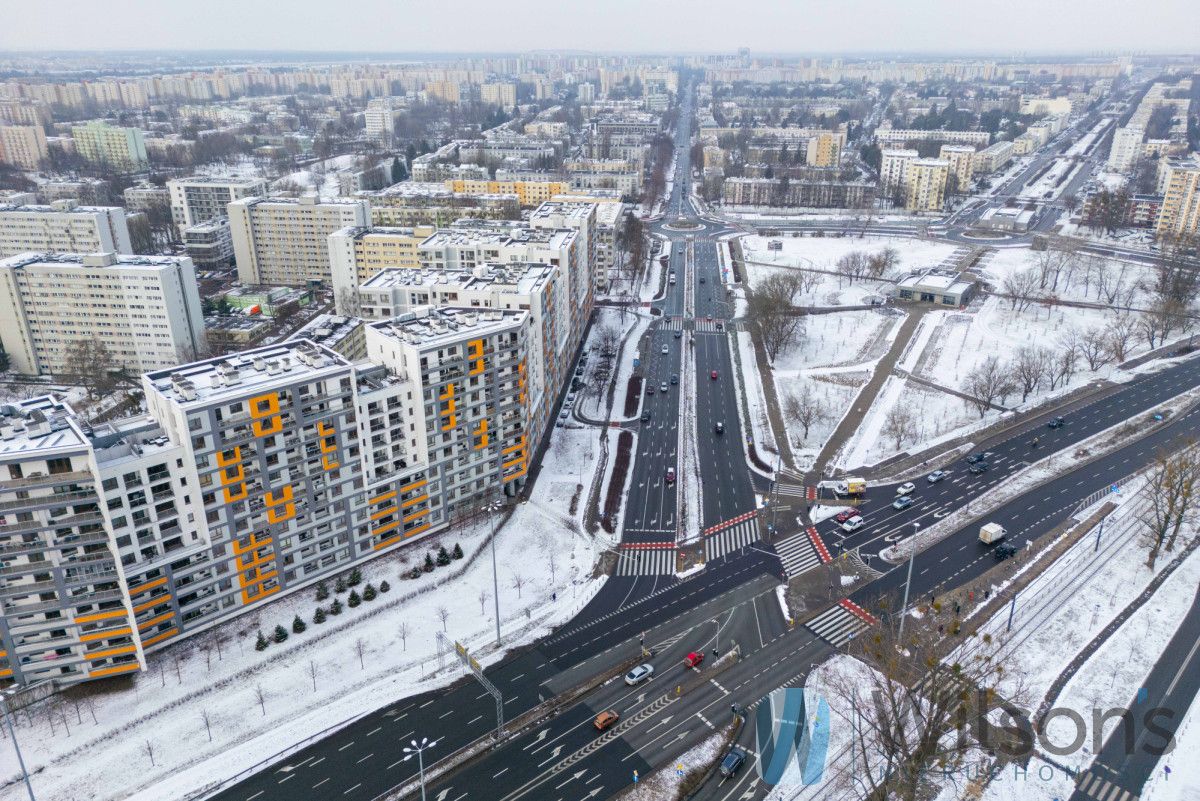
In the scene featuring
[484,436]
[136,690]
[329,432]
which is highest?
[329,432]

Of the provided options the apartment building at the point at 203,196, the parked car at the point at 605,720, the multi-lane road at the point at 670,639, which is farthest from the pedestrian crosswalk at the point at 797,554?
the apartment building at the point at 203,196

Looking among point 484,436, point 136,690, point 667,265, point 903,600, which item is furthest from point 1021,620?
point 667,265

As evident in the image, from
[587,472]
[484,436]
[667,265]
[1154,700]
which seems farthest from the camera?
[667,265]

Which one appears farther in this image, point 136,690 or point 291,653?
point 291,653

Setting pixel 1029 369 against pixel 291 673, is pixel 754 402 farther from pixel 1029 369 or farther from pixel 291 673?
pixel 291 673

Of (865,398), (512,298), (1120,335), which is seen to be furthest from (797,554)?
(1120,335)

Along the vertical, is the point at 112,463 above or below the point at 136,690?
→ above

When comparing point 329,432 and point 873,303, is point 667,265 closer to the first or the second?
point 873,303

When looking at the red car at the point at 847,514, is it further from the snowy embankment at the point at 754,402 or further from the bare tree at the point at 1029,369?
the bare tree at the point at 1029,369
